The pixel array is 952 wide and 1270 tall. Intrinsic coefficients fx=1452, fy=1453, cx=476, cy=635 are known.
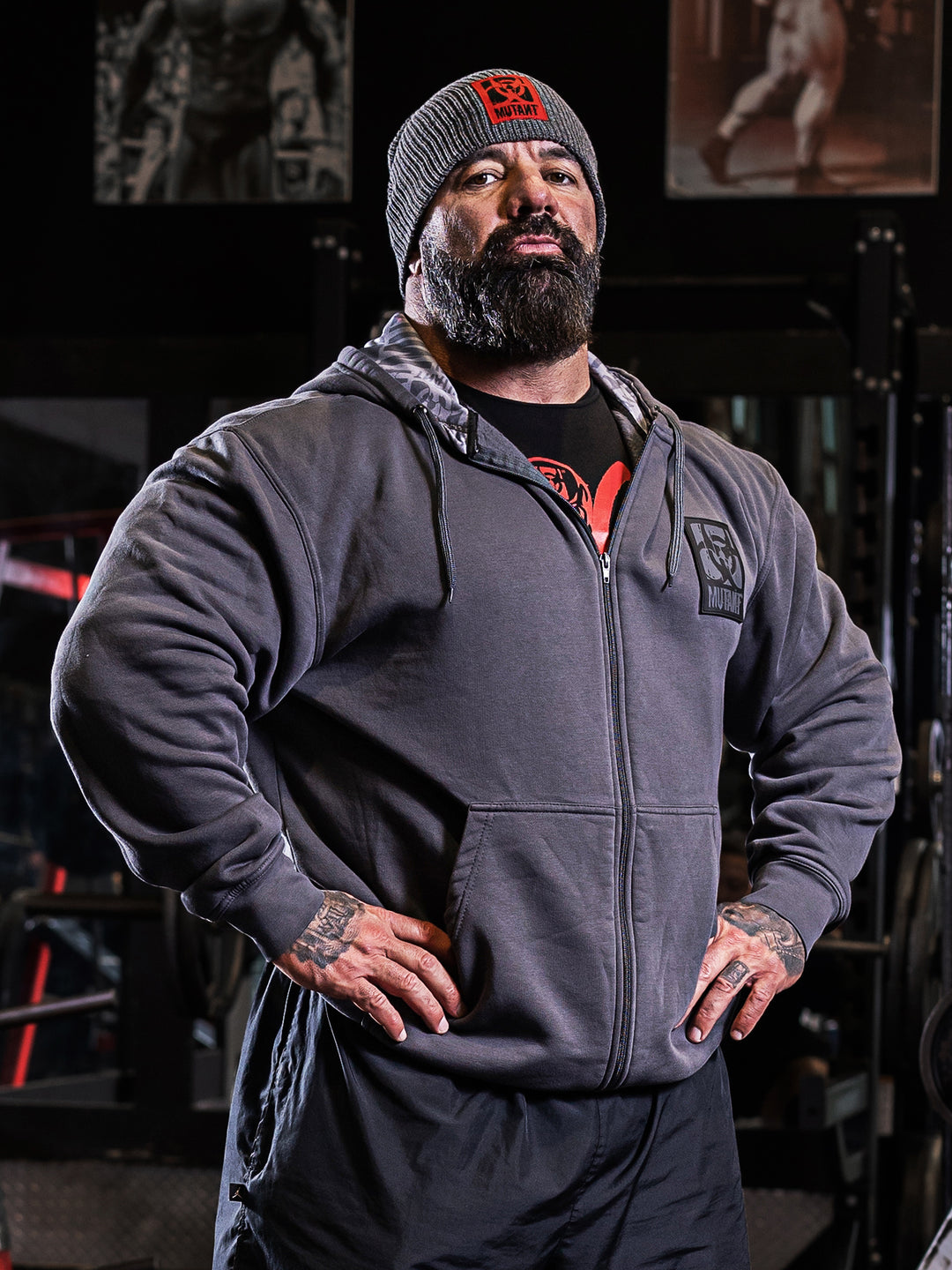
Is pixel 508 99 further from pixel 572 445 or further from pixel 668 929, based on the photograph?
pixel 668 929

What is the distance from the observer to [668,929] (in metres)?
→ 1.60

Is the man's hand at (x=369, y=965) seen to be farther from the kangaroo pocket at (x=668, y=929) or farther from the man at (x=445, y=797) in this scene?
the kangaroo pocket at (x=668, y=929)

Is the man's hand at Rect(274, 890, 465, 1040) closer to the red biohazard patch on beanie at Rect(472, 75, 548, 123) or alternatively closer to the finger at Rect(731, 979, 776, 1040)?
the finger at Rect(731, 979, 776, 1040)

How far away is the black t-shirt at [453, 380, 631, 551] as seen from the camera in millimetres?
1709

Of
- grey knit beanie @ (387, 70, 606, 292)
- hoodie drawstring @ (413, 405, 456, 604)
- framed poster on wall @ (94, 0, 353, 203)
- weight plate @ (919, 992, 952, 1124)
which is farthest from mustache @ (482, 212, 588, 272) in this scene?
framed poster on wall @ (94, 0, 353, 203)

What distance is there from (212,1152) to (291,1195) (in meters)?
2.67

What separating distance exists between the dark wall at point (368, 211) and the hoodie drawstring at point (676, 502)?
251 centimetres

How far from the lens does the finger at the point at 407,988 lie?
152 centimetres

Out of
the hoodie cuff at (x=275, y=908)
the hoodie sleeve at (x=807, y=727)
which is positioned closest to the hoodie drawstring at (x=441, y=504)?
the hoodie cuff at (x=275, y=908)

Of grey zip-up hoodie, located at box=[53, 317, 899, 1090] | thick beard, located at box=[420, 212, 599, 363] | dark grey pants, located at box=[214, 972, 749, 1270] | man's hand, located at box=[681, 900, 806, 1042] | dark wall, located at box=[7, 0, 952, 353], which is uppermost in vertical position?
dark wall, located at box=[7, 0, 952, 353]

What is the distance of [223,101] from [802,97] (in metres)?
1.77

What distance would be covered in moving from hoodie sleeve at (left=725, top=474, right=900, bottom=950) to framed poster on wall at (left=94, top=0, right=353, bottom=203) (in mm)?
2954

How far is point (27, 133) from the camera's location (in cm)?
459

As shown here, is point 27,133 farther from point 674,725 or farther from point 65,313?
point 674,725
